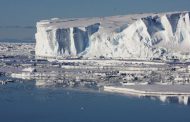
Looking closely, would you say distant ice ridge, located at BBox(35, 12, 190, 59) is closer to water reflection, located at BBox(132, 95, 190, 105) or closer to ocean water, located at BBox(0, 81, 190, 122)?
ocean water, located at BBox(0, 81, 190, 122)

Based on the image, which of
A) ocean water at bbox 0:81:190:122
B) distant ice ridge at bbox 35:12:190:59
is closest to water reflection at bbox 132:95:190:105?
ocean water at bbox 0:81:190:122

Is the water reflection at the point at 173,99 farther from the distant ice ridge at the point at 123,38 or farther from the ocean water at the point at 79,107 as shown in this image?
the distant ice ridge at the point at 123,38

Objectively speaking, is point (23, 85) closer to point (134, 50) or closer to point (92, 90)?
point (92, 90)

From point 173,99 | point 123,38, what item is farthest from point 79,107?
point 123,38

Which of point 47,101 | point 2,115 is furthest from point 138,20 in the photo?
point 2,115

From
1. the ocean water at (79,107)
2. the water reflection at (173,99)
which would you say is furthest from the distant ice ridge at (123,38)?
the water reflection at (173,99)

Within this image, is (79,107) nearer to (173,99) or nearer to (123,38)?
(173,99)
